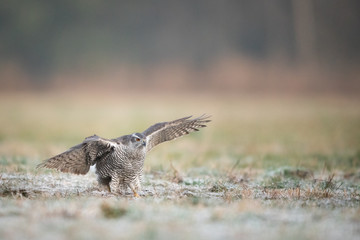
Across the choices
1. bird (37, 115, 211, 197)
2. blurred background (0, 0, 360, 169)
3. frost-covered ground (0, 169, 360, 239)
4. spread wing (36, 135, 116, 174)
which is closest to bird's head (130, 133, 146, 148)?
bird (37, 115, 211, 197)

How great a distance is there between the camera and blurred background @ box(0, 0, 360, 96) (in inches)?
1473

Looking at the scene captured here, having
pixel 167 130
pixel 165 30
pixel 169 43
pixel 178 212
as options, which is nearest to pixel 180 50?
pixel 169 43

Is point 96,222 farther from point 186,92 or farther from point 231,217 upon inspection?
point 186,92

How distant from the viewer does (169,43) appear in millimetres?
40125

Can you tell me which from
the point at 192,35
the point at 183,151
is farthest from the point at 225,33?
the point at 183,151

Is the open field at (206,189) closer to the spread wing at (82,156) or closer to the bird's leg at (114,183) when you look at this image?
the bird's leg at (114,183)

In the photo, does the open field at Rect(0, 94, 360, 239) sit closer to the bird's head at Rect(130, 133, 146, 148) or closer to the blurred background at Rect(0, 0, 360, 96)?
the bird's head at Rect(130, 133, 146, 148)

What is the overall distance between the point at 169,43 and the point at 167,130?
108 ft

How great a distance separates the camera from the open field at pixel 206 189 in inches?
175

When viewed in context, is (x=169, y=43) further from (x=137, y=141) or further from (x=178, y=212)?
(x=178, y=212)

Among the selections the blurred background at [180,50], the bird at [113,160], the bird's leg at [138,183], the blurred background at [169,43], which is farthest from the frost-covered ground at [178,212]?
the blurred background at [169,43]

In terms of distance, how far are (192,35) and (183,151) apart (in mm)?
28831

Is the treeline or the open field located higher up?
the treeline

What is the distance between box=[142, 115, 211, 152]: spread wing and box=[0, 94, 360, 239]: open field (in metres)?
0.55
